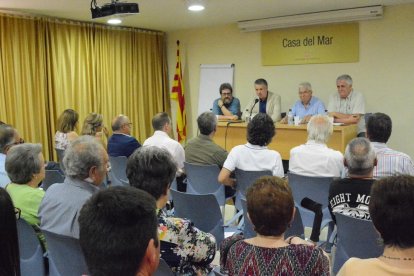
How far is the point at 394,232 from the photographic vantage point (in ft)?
4.55

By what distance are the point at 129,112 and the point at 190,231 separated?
6.67 m

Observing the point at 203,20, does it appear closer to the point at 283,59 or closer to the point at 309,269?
the point at 283,59

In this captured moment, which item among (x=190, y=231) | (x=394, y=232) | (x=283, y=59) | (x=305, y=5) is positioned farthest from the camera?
(x=283, y=59)

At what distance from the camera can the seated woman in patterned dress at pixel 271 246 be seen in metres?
1.53

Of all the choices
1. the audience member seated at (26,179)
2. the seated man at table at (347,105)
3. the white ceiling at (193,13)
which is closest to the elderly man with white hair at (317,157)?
the audience member seated at (26,179)

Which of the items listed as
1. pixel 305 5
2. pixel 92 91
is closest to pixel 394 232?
pixel 305 5

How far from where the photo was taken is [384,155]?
329 cm

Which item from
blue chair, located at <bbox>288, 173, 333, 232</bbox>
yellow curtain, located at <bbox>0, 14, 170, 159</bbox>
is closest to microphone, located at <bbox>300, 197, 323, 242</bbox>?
blue chair, located at <bbox>288, 173, 333, 232</bbox>

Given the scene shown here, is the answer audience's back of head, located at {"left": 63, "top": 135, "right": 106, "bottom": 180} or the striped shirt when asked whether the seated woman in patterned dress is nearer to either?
audience's back of head, located at {"left": 63, "top": 135, "right": 106, "bottom": 180}

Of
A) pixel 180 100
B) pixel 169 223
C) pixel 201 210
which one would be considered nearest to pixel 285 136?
pixel 201 210

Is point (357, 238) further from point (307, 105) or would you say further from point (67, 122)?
point (307, 105)

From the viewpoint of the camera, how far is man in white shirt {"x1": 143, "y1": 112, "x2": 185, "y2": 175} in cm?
446

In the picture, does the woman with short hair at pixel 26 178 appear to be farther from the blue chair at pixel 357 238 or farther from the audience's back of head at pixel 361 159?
the audience's back of head at pixel 361 159

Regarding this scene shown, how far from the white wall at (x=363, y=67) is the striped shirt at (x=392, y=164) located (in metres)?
3.57
